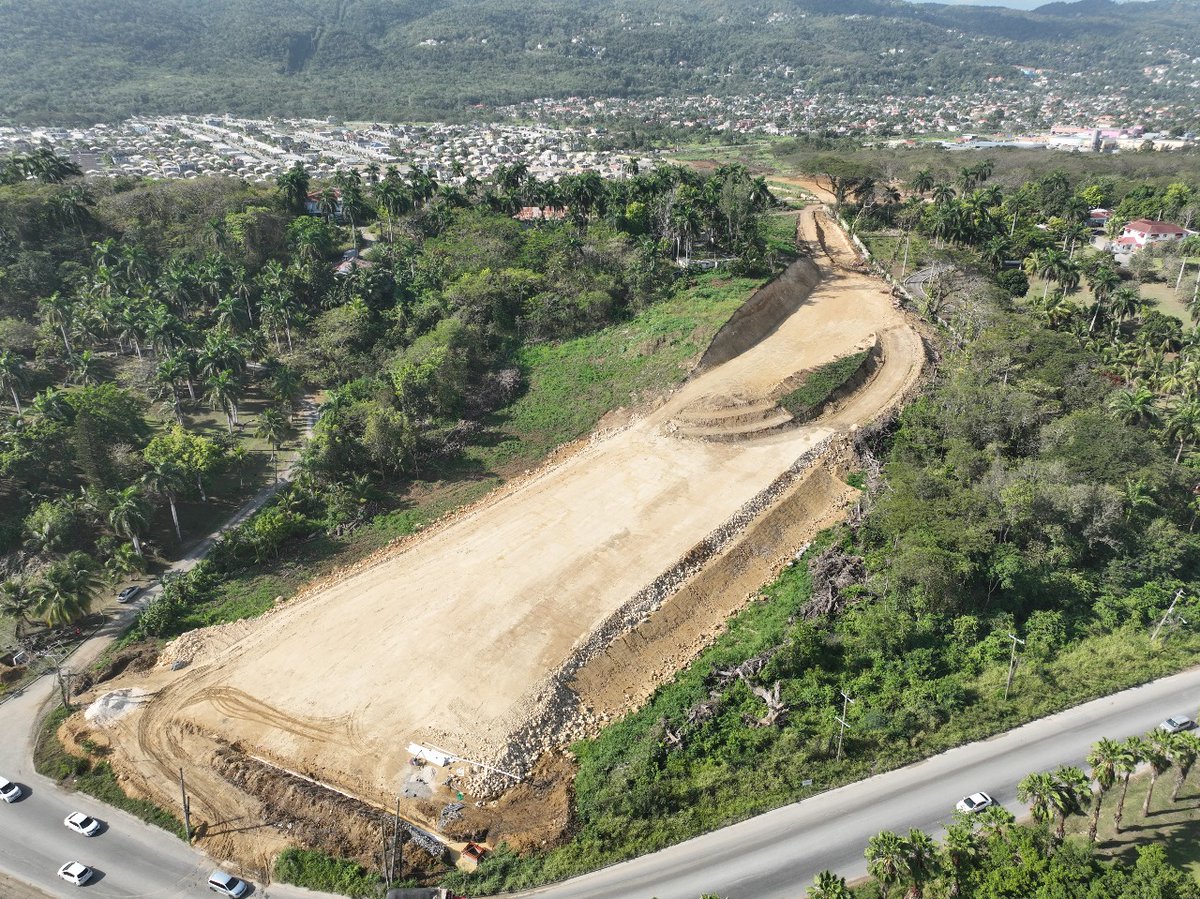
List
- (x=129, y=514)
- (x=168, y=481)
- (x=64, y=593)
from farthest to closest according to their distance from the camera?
(x=168, y=481)
(x=129, y=514)
(x=64, y=593)

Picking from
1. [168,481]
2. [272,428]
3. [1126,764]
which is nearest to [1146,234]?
[1126,764]

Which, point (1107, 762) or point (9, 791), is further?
point (9, 791)

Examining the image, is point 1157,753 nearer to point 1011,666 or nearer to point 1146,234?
point 1011,666

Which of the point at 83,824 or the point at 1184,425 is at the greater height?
the point at 1184,425

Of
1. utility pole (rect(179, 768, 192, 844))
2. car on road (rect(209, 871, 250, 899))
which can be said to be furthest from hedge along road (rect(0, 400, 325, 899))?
car on road (rect(209, 871, 250, 899))

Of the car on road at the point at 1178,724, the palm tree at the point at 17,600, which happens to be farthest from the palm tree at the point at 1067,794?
the palm tree at the point at 17,600

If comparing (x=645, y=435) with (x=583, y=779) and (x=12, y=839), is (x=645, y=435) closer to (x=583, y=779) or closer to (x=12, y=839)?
(x=583, y=779)
